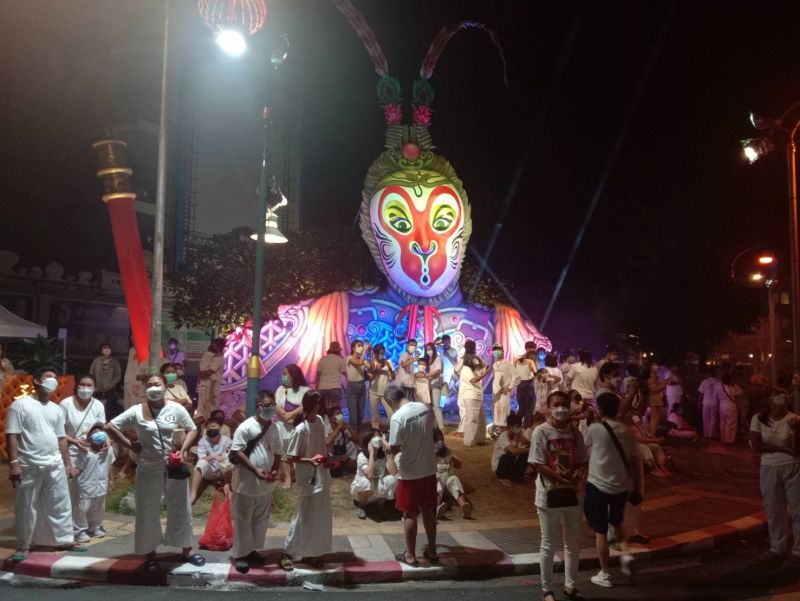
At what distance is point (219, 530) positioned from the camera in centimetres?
693

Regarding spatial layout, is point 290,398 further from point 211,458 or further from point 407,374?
point 407,374

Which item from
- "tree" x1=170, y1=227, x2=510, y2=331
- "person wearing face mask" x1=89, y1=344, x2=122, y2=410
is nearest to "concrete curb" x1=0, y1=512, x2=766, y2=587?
"person wearing face mask" x1=89, y1=344, x2=122, y2=410

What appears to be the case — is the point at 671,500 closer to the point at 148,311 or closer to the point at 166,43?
the point at 148,311

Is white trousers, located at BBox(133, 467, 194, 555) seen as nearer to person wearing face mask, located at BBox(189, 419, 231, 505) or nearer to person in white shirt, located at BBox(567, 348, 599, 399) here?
person wearing face mask, located at BBox(189, 419, 231, 505)

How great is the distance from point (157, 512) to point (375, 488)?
10.0 feet

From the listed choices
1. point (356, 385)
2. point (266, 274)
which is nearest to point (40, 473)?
point (356, 385)

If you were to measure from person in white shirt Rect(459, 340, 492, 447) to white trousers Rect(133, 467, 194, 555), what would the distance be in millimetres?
7356

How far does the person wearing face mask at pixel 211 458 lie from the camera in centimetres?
862

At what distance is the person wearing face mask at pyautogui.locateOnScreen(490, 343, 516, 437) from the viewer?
44.2ft

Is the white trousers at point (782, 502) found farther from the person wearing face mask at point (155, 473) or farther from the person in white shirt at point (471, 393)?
the person wearing face mask at point (155, 473)

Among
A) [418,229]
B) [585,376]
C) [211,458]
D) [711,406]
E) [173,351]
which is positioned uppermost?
[418,229]

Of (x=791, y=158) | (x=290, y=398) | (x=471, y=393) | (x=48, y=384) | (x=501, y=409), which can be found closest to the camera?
(x=48, y=384)

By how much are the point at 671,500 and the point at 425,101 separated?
11.9 metres

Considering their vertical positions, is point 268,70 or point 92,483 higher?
point 268,70
